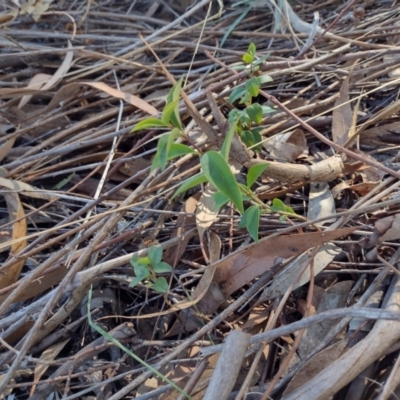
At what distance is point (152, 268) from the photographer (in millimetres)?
976

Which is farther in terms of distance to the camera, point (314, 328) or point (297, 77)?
point (297, 77)

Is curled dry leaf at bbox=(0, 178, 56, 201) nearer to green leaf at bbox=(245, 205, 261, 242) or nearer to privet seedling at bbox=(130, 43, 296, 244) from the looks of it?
privet seedling at bbox=(130, 43, 296, 244)

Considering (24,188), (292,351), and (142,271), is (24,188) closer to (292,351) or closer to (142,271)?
(142,271)

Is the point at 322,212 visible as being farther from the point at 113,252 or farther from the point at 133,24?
the point at 133,24

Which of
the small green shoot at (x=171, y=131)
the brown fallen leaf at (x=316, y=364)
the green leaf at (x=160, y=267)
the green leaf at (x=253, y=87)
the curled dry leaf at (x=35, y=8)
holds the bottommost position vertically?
the brown fallen leaf at (x=316, y=364)

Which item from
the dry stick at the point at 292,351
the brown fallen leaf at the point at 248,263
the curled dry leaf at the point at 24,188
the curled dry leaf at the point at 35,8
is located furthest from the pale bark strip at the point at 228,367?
the curled dry leaf at the point at 35,8

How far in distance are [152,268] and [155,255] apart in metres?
0.03

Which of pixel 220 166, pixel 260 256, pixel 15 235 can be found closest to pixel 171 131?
pixel 220 166

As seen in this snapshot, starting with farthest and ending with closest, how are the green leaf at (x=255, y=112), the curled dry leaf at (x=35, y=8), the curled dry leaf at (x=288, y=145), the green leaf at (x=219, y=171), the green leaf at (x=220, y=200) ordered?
the curled dry leaf at (x=35, y=8)
the curled dry leaf at (x=288, y=145)
the green leaf at (x=255, y=112)
the green leaf at (x=220, y=200)
the green leaf at (x=219, y=171)

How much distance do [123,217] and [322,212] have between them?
48 centimetres

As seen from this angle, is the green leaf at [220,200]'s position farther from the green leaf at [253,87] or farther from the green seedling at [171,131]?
the green leaf at [253,87]

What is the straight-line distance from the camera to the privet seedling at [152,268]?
96cm

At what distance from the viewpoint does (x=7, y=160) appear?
148 cm

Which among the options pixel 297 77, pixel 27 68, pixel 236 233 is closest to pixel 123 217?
pixel 236 233
